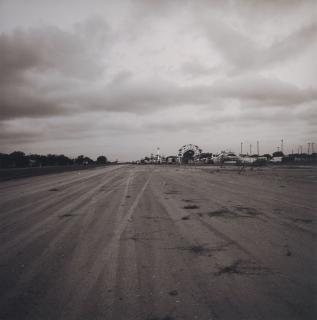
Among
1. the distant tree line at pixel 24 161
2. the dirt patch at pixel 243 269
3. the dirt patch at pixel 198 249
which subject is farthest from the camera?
the distant tree line at pixel 24 161

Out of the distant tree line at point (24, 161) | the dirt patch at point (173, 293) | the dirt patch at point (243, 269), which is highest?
the distant tree line at point (24, 161)

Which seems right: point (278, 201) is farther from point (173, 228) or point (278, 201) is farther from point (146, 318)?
point (146, 318)

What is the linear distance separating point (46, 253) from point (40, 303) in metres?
2.42

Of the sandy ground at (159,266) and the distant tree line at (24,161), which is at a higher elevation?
the distant tree line at (24,161)

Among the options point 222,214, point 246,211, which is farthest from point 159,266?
point 246,211

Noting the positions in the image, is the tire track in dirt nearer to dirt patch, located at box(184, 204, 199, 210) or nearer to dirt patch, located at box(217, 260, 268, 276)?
dirt patch, located at box(217, 260, 268, 276)

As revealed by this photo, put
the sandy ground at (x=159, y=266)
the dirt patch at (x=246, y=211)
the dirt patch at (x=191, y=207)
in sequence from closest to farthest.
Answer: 1. the sandy ground at (x=159, y=266)
2. the dirt patch at (x=246, y=211)
3. the dirt patch at (x=191, y=207)

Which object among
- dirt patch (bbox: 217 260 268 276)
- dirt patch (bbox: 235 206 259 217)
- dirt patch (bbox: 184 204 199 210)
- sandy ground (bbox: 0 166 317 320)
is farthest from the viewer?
dirt patch (bbox: 184 204 199 210)

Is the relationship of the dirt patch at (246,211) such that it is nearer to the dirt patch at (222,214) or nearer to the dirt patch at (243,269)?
the dirt patch at (222,214)

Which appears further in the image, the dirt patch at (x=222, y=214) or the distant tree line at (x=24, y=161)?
the distant tree line at (x=24, y=161)

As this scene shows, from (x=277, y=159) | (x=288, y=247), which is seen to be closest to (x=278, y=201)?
(x=288, y=247)

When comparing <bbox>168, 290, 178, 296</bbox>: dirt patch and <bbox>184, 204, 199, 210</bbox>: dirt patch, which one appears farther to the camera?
<bbox>184, 204, 199, 210</bbox>: dirt patch

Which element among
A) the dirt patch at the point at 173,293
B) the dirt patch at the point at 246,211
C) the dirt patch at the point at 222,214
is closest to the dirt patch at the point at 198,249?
the dirt patch at the point at 173,293

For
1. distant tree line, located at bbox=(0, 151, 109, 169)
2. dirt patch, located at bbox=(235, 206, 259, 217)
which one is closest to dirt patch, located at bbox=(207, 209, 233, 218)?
dirt patch, located at bbox=(235, 206, 259, 217)
